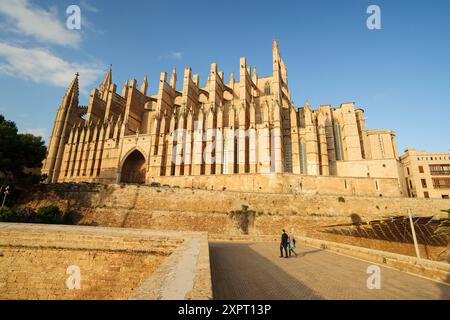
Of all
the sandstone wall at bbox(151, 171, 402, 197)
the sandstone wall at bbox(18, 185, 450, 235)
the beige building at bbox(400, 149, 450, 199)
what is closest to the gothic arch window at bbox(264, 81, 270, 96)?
the sandstone wall at bbox(151, 171, 402, 197)

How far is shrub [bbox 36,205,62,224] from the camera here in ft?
61.7

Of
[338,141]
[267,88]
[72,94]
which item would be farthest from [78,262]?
[72,94]

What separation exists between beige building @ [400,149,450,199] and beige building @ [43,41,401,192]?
4.38 m

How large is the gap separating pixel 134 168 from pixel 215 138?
15.1 meters

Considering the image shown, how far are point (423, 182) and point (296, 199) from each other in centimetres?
2698

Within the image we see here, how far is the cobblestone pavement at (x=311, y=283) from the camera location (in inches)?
177

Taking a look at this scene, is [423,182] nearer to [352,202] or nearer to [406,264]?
[352,202]

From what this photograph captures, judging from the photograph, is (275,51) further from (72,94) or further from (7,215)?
(72,94)

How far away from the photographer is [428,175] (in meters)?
34.5

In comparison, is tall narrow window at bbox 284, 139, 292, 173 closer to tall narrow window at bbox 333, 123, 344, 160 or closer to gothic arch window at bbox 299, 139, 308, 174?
gothic arch window at bbox 299, 139, 308, 174

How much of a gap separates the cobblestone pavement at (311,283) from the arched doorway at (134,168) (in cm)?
3168

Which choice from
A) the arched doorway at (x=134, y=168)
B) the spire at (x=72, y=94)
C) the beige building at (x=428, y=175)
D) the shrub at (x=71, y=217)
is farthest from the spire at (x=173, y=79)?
the beige building at (x=428, y=175)

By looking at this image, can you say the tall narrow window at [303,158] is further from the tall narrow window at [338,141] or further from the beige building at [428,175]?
the beige building at [428,175]
